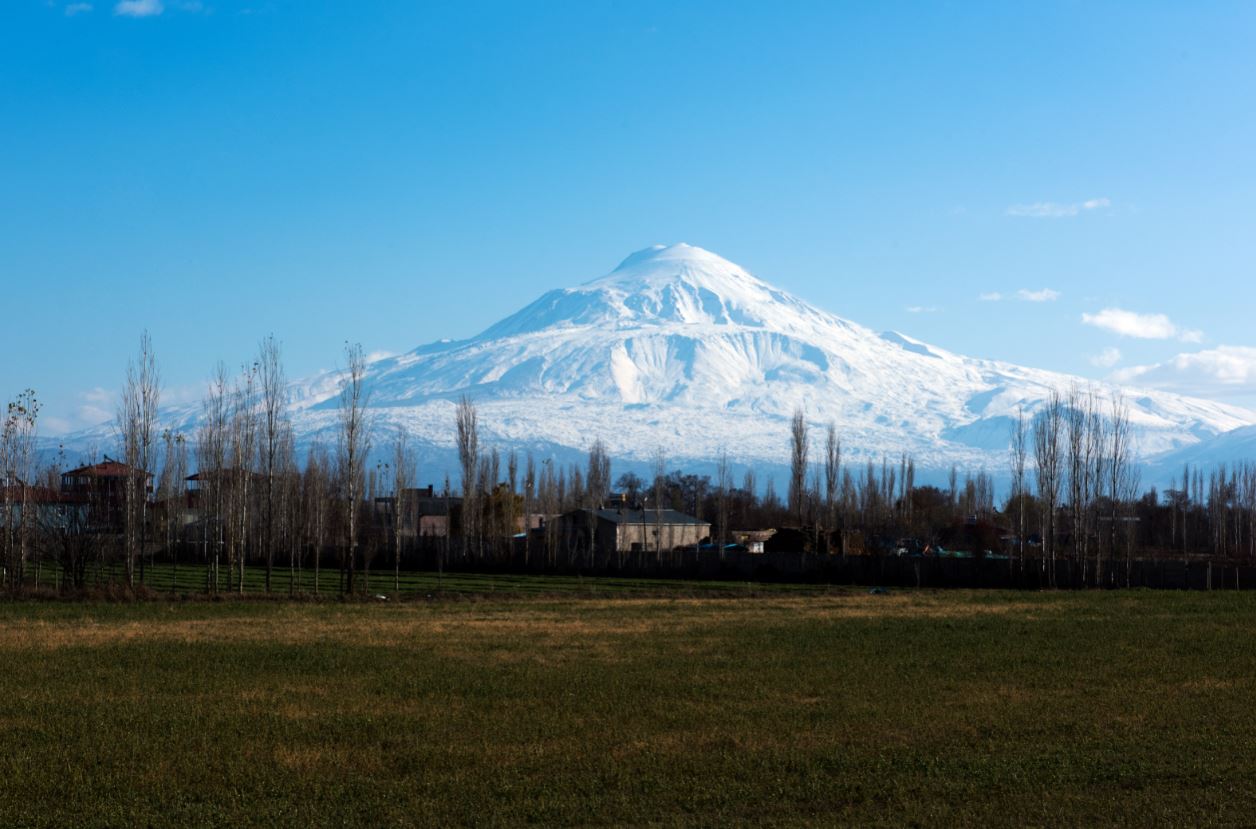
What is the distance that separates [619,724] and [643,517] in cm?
7938

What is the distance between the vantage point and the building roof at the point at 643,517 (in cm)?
9731

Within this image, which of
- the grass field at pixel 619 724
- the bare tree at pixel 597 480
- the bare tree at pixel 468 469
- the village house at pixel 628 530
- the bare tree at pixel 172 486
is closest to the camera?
the grass field at pixel 619 724

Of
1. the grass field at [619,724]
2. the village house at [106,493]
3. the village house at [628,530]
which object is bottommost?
the village house at [628,530]

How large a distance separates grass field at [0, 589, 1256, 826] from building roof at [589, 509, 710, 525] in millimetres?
63468

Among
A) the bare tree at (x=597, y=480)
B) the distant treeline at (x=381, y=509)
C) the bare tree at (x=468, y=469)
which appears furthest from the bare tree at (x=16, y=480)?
the bare tree at (x=597, y=480)

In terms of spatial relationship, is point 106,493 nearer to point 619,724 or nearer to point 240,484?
point 240,484

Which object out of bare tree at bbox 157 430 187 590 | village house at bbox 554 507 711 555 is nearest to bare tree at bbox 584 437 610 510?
village house at bbox 554 507 711 555

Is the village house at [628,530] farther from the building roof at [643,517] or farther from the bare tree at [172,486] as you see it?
the bare tree at [172,486]

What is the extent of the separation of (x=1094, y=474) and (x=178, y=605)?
5993 cm

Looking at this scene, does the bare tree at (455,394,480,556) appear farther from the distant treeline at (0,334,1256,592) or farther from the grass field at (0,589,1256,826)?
the grass field at (0,589,1256,826)

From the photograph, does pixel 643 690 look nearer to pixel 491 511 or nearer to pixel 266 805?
pixel 266 805

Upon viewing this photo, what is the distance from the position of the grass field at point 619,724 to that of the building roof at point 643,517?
63468mm

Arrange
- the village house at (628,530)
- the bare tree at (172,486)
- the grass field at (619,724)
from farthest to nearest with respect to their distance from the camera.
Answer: the village house at (628,530) < the bare tree at (172,486) < the grass field at (619,724)

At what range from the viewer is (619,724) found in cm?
1845
